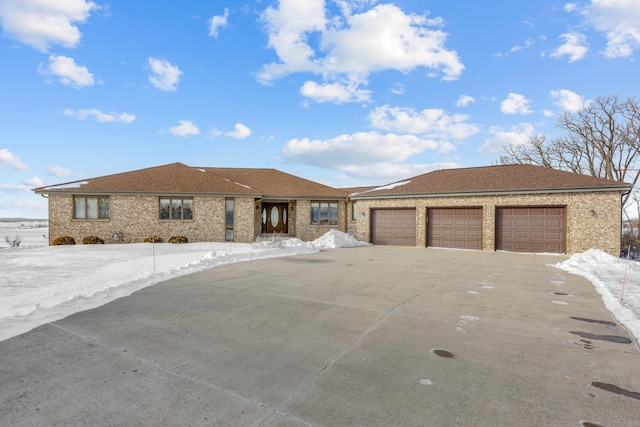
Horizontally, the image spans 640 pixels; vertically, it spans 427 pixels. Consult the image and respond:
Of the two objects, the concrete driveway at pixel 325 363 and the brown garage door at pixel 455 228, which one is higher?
the brown garage door at pixel 455 228

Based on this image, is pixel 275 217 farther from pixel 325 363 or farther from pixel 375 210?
pixel 325 363

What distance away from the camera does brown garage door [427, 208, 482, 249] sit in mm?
16891

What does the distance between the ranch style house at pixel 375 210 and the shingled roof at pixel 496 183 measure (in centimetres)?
5

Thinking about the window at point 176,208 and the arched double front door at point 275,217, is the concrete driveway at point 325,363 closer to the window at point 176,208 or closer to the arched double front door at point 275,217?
the window at point 176,208

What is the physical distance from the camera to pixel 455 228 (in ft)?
57.5

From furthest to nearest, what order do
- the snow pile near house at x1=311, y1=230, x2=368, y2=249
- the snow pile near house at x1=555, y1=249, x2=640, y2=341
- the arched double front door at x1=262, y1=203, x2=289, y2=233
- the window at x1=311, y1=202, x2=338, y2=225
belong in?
1. the arched double front door at x1=262, y1=203, x2=289, y2=233
2. the window at x1=311, y1=202, x2=338, y2=225
3. the snow pile near house at x1=311, y1=230, x2=368, y2=249
4. the snow pile near house at x1=555, y1=249, x2=640, y2=341

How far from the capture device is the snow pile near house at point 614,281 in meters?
5.30

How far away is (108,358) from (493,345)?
474cm

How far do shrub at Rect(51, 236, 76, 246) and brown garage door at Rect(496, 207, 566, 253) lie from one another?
24020 mm

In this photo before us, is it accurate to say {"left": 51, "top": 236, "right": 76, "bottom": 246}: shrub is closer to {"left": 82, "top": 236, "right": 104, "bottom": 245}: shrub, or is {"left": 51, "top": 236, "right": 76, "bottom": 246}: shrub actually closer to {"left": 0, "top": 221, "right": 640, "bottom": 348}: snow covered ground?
{"left": 82, "top": 236, "right": 104, "bottom": 245}: shrub

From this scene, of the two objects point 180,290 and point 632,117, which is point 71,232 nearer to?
point 180,290

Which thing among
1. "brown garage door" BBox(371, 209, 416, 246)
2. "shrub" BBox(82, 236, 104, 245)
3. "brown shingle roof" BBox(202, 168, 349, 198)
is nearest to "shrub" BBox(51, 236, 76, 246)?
"shrub" BBox(82, 236, 104, 245)

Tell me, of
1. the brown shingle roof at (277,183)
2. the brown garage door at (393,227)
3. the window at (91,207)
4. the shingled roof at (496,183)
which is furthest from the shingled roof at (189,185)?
the shingled roof at (496,183)

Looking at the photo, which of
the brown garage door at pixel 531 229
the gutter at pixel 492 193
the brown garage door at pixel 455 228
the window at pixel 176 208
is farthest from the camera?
the window at pixel 176 208
